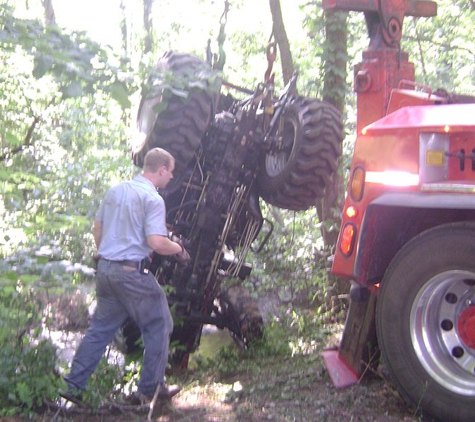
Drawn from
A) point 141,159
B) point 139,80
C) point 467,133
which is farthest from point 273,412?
point 141,159

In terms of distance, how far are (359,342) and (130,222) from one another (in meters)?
1.78

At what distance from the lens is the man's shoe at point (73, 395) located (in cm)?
438

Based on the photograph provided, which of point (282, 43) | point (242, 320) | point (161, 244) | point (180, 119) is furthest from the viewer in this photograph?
point (282, 43)

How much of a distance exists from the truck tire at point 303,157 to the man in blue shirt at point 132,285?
1460 mm

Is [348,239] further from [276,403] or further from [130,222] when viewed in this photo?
[130,222]

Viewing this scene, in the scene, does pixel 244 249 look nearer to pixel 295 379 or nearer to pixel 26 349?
pixel 295 379

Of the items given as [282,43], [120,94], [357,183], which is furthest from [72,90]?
[282,43]

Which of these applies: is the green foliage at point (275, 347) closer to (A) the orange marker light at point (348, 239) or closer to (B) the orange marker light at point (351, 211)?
(A) the orange marker light at point (348, 239)

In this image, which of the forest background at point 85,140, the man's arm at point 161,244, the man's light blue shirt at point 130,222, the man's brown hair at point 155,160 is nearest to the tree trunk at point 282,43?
the forest background at point 85,140

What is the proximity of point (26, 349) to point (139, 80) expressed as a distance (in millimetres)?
2016

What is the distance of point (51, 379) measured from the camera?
4469 mm

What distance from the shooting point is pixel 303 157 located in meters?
5.65

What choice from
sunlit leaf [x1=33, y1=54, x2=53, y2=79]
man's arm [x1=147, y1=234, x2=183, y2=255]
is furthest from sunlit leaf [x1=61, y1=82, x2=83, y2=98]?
man's arm [x1=147, y1=234, x2=183, y2=255]

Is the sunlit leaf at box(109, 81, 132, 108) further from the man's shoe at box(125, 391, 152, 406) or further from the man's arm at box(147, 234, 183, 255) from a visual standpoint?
the man's shoe at box(125, 391, 152, 406)
